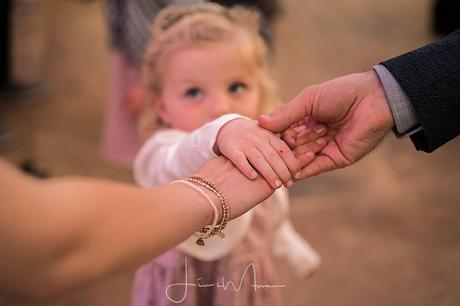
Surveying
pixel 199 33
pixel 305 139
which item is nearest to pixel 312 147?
pixel 305 139

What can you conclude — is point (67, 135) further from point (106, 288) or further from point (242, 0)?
point (242, 0)

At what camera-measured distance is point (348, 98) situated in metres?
0.94

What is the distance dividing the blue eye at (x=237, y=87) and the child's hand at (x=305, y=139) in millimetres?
221

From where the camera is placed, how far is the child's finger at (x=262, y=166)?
875 millimetres

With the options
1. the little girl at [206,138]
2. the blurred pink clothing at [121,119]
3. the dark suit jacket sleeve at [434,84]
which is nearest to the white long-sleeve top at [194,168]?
the little girl at [206,138]

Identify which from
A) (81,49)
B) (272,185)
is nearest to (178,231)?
(272,185)

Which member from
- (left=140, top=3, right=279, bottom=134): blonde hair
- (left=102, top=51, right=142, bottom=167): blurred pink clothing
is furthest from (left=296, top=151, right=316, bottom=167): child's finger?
(left=102, top=51, right=142, bottom=167): blurred pink clothing

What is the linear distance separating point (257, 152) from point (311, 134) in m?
0.13

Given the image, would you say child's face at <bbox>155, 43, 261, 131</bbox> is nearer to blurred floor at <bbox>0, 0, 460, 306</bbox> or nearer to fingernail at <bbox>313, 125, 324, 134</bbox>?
fingernail at <bbox>313, 125, 324, 134</bbox>

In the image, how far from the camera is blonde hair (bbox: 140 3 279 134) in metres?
1.16

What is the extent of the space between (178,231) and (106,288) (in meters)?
1.14

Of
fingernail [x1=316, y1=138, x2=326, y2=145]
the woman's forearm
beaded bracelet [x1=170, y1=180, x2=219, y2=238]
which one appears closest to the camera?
the woman's forearm

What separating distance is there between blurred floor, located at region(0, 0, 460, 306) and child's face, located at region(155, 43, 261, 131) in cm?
63

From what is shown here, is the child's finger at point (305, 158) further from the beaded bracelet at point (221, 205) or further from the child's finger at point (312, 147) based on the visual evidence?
the beaded bracelet at point (221, 205)
